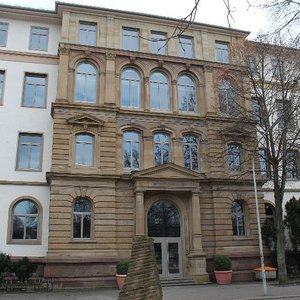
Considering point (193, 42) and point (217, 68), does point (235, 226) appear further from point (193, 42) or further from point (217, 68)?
point (193, 42)

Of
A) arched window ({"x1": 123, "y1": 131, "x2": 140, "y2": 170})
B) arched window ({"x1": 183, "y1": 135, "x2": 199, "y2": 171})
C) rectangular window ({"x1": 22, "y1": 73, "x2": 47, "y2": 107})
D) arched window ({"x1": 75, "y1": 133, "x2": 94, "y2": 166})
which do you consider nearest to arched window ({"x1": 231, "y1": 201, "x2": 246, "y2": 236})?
arched window ({"x1": 183, "y1": 135, "x2": 199, "y2": 171})

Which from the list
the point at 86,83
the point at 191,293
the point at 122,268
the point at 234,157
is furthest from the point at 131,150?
the point at 191,293

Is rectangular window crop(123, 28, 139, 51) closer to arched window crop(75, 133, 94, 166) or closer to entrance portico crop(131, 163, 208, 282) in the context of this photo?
arched window crop(75, 133, 94, 166)

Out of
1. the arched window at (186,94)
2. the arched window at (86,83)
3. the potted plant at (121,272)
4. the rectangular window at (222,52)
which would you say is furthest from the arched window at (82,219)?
the rectangular window at (222,52)

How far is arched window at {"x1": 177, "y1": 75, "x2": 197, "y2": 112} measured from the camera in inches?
1172

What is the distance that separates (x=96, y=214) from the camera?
25031mm

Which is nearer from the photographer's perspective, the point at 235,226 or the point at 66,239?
the point at 66,239

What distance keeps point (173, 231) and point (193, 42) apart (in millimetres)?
14270

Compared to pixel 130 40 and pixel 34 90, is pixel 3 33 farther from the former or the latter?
pixel 130 40

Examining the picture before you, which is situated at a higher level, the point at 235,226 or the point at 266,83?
the point at 266,83

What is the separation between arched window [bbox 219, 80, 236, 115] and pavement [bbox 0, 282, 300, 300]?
11986 mm

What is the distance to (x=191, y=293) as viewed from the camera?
20.2m

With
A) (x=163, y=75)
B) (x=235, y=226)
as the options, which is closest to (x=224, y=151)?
(x=235, y=226)

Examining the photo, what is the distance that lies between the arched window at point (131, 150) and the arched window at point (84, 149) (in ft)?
7.27
